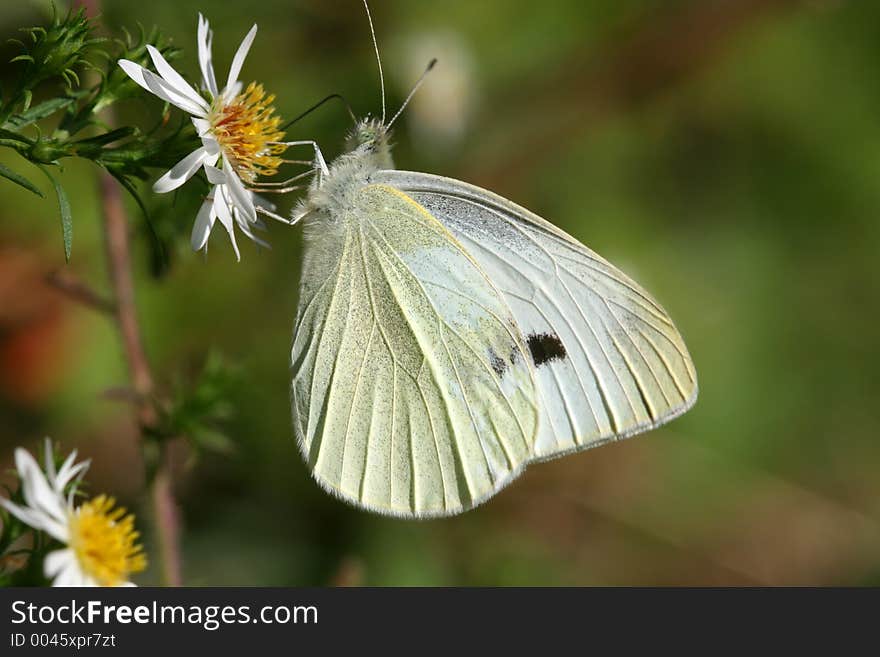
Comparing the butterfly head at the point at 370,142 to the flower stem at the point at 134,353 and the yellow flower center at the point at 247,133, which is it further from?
the flower stem at the point at 134,353

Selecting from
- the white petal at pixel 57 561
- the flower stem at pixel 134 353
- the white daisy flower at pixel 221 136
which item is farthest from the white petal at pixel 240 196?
the white petal at pixel 57 561

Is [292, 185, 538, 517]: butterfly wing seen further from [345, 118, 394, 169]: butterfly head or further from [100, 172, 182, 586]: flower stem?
[100, 172, 182, 586]: flower stem

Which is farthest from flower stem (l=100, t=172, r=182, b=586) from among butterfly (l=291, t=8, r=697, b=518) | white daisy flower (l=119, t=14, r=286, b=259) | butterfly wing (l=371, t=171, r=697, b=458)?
butterfly wing (l=371, t=171, r=697, b=458)

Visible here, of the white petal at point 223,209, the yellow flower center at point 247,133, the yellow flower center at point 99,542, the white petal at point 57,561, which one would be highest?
the yellow flower center at point 247,133

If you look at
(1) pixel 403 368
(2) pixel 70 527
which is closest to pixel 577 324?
(1) pixel 403 368

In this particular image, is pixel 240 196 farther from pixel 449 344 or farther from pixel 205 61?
pixel 449 344

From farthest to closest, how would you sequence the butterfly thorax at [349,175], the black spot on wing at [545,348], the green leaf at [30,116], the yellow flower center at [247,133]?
1. the black spot on wing at [545,348]
2. the butterfly thorax at [349,175]
3. the yellow flower center at [247,133]
4. the green leaf at [30,116]
